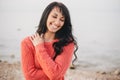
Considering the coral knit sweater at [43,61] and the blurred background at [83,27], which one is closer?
the coral knit sweater at [43,61]

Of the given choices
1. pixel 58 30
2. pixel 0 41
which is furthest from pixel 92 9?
pixel 58 30

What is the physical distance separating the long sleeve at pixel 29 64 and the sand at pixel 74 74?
1219 mm

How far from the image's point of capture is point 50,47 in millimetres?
1377

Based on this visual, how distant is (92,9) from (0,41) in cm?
171

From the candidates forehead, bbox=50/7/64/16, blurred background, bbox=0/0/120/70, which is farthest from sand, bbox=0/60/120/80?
forehead, bbox=50/7/64/16

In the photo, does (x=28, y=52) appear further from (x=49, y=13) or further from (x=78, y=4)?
(x=78, y=4)

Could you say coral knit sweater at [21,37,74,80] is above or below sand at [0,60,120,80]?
above

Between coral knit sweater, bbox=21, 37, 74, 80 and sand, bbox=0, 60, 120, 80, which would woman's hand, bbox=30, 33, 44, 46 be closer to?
coral knit sweater, bbox=21, 37, 74, 80

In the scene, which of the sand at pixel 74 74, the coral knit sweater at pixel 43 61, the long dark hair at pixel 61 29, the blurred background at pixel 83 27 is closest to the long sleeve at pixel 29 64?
the coral knit sweater at pixel 43 61

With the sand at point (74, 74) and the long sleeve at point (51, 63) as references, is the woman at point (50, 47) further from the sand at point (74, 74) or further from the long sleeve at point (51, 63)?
the sand at point (74, 74)

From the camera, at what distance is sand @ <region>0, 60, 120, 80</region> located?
2561 millimetres

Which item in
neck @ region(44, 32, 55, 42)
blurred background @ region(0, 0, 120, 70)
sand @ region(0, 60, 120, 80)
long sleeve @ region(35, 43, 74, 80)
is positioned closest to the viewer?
long sleeve @ region(35, 43, 74, 80)

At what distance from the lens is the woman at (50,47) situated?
1.29m

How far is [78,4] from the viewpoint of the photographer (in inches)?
178
